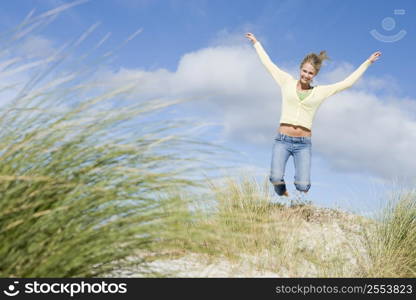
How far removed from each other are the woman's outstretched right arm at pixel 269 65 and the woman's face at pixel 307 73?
0.25 m

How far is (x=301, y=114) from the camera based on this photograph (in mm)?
6512

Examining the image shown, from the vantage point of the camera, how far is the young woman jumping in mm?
6484

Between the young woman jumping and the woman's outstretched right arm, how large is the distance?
4.8 inches

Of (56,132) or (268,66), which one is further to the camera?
(268,66)

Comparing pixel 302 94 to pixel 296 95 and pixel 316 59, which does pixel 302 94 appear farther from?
pixel 316 59

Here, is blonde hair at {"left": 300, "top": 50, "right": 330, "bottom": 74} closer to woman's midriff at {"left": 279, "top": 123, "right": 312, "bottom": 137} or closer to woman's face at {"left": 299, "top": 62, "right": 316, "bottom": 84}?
woman's face at {"left": 299, "top": 62, "right": 316, "bottom": 84}

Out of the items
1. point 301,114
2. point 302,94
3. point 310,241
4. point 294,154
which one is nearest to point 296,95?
point 302,94

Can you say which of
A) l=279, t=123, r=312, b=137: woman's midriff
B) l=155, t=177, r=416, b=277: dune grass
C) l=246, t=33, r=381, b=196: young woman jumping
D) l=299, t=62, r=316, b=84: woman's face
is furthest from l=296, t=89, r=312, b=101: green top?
l=155, t=177, r=416, b=277: dune grass

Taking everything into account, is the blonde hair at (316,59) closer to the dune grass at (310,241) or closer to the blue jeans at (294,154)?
the blue jeans at (294,154)

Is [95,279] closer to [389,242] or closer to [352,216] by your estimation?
[389,242]

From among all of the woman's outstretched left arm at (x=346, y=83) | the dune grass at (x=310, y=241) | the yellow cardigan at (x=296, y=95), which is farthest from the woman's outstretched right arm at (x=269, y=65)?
the dune grass at (x=310, y=241)

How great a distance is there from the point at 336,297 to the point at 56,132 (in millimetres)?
2112

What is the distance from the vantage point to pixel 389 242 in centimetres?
579

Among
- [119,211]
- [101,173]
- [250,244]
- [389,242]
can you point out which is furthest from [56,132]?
[389,242]
